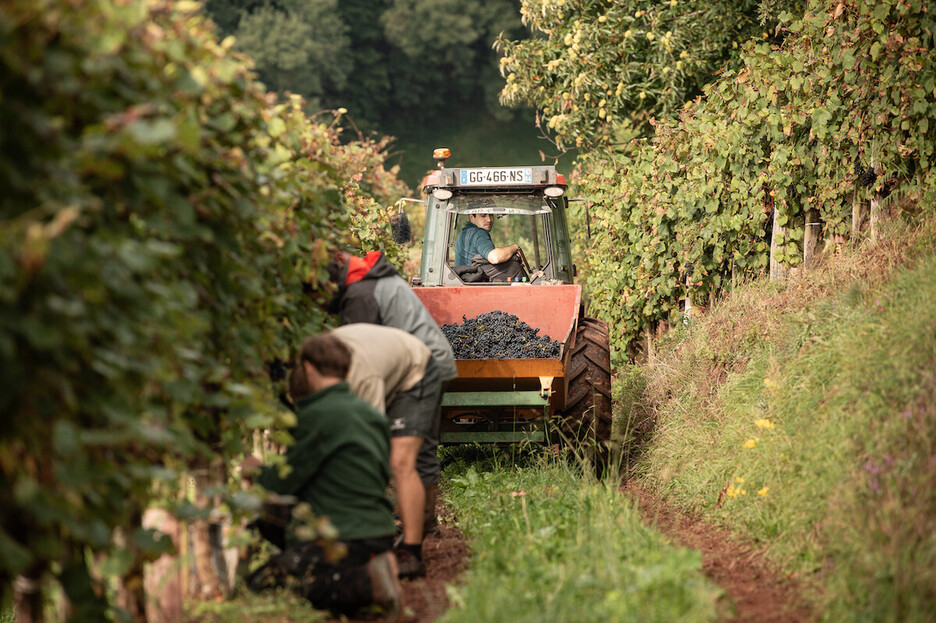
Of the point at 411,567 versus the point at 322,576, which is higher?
the point at 322,576

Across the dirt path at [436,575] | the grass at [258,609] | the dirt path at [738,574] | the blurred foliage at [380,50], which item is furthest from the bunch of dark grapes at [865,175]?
the blurred foliage at [380,50]

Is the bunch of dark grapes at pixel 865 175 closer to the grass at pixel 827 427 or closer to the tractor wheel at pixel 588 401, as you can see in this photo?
the grass at pixel 827 427

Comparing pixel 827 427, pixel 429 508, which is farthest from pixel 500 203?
pixel 827 427

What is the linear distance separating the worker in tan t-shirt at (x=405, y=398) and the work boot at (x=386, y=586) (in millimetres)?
801

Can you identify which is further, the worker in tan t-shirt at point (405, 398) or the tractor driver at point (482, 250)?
the tractor driver at point (482, 250)

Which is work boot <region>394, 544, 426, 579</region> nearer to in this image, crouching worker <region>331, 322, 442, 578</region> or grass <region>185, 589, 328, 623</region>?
crouching worker <region>331, 322, 442, 578</region>

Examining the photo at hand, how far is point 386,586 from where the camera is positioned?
4.34 m

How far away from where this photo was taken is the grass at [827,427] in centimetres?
425

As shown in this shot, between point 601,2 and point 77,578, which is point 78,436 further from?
point 601,2

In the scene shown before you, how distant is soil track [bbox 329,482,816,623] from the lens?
454 cm

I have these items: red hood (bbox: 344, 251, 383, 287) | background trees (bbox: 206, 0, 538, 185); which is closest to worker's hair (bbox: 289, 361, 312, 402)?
red hood (bbox: 344, 251, 383, 287)

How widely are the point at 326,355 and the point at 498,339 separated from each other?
114 inches

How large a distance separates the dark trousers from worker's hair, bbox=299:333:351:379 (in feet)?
2.68

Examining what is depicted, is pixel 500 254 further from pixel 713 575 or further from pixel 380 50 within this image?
pixel 380 50
